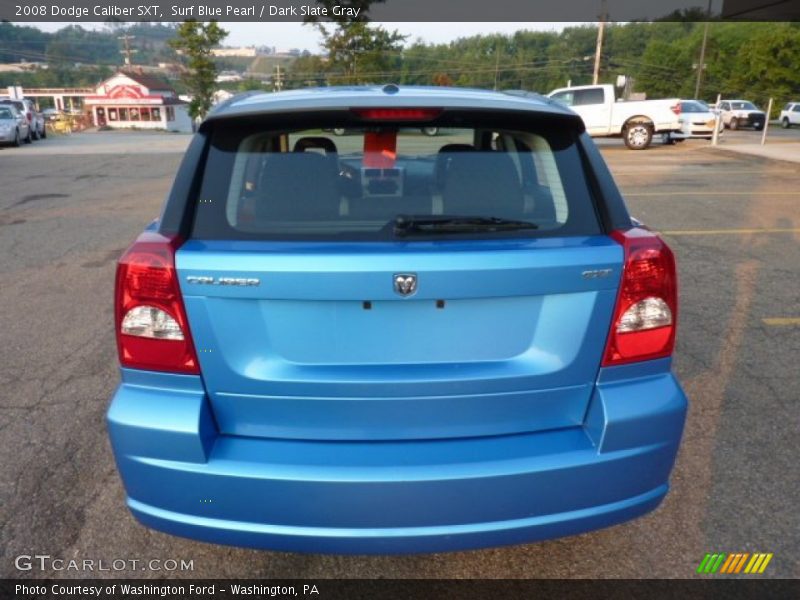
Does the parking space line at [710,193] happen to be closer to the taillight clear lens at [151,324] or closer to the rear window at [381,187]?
the rear window at [381,187]

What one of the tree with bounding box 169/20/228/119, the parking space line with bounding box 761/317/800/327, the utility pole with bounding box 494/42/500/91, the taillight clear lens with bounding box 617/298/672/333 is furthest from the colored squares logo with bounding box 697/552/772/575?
the utility pole with bounding box 494/42/500/91

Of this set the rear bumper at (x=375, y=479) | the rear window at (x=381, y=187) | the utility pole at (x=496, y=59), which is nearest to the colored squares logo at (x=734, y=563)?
the rear bumper at (x=375, y=479)

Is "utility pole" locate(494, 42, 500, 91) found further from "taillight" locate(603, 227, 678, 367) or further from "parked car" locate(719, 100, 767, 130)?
"taillight" locate(603, 227, 678, 367)

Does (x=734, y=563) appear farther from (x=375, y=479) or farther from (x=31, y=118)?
(x=31, y=118)

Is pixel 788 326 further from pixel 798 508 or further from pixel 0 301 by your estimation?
pixel 0 301

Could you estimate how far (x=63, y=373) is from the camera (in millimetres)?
3936

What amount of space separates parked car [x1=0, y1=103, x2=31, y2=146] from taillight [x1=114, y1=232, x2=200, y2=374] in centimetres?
2499

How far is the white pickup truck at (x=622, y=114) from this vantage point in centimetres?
2172

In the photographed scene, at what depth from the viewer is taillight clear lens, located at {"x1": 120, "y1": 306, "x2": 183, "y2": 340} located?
6.15 ft

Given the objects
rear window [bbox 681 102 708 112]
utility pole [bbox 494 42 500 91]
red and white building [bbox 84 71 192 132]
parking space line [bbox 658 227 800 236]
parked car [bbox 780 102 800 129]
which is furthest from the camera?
utility pole [bbox 494 42 500 91]

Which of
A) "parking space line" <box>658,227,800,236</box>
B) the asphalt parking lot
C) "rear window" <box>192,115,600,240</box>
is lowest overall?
the asphalt parking lot

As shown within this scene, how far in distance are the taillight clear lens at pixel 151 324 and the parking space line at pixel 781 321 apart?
4609 mm

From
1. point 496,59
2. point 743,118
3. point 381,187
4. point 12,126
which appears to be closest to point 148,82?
point 496,59

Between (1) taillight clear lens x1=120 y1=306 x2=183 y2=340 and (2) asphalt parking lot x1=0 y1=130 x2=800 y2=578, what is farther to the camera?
(2) asphalt parking lot x1=0 y1=130 x2=800 y2=578
